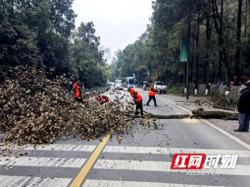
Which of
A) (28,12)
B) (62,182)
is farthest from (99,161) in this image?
(28,12)

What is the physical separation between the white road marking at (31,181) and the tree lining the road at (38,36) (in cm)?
1900

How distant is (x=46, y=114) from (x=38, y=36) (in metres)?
28.8

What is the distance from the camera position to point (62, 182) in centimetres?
594

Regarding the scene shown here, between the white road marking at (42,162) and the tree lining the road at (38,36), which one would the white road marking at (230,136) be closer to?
the white road marking at (42,162)

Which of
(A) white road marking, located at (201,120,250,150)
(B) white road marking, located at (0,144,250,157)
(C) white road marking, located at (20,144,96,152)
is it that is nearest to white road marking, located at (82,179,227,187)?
(B) white road marking, located at (0,144,250,157)

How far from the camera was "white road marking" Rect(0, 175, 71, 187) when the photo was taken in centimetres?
580

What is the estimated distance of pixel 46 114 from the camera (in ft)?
34.6

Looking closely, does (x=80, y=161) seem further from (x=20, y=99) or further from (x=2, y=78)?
(x=2, y=78)

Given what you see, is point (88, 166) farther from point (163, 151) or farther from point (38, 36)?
point (38, 36)

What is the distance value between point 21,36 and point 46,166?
77.8 feet

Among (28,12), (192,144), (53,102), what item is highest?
(28,12)

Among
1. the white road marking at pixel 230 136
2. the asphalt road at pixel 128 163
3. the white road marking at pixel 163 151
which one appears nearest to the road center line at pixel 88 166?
the asphalt road at pixel 128 163

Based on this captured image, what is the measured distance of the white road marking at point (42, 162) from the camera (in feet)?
23.2

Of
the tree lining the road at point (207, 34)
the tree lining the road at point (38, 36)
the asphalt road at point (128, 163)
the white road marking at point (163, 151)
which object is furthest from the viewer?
the tree lining the road at point (207, 34)
